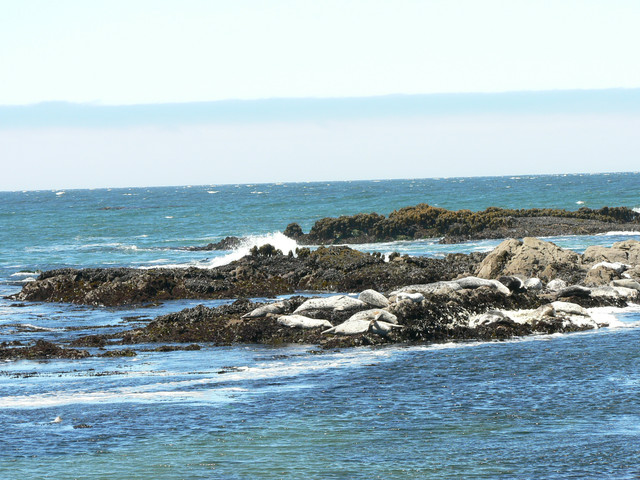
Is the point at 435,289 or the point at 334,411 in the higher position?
the point at 435,289

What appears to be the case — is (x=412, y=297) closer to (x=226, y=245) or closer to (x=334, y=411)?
Result: (x=334, y=411)

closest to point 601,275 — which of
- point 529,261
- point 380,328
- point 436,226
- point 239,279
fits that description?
point 529,261

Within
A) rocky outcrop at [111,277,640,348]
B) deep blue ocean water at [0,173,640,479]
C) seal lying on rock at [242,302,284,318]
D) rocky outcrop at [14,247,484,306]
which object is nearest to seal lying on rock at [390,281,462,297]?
→ rocky outcrop at [111,277,640,348]

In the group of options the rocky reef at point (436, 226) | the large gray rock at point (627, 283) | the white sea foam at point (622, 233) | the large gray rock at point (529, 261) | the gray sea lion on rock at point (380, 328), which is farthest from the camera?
the rocky reef at point (436, 226)

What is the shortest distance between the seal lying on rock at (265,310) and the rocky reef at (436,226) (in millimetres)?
31603

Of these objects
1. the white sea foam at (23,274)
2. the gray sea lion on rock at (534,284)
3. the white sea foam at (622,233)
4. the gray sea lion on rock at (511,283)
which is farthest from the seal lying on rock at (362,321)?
the white sea foam at (622,233)

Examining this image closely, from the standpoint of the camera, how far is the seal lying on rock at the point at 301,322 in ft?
67.7

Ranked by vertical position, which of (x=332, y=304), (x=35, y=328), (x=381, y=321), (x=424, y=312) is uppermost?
(x=332, y=304)

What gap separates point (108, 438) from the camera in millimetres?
12375

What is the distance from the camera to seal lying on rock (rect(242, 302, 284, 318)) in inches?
852

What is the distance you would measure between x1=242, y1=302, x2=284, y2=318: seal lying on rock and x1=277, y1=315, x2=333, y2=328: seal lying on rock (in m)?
0.91

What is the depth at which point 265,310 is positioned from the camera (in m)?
21.8

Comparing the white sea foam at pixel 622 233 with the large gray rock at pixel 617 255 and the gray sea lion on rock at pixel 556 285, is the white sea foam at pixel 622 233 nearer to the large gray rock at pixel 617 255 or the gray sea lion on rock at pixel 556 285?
the large gray rock at pixel 617 255

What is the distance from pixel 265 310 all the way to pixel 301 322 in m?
1.50
